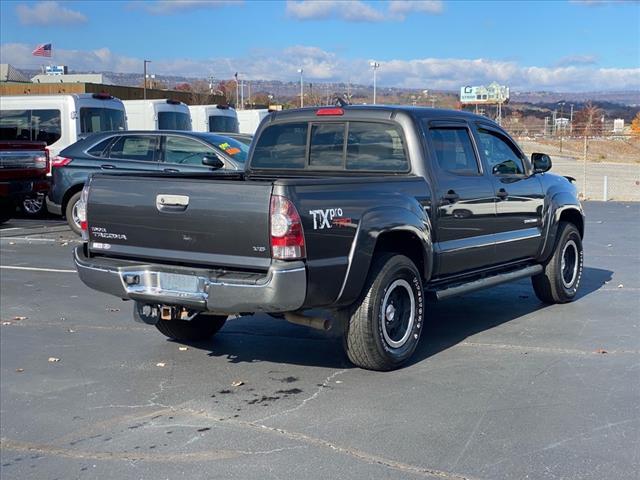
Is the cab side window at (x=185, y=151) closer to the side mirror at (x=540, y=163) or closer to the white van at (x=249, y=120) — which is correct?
the side mirror at (x=540, y=163)

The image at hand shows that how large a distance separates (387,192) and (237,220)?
1.28 metres

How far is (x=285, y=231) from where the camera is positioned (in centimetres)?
550

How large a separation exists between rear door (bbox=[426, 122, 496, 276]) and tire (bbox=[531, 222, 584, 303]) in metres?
1.20

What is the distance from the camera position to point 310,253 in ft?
18.5

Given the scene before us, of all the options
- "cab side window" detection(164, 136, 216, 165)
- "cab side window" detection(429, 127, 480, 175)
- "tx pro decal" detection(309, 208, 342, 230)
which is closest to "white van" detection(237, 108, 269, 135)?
"cab side window" detection(164, 136, 216, 165)

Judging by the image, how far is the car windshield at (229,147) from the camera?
13.6 metres

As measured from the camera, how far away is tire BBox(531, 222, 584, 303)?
8.70 metres

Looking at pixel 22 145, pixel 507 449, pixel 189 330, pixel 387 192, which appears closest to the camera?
pixel 507 449

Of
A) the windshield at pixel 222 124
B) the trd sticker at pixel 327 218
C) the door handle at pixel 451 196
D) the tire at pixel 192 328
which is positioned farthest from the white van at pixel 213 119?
the trd sticker at pixel 327 218

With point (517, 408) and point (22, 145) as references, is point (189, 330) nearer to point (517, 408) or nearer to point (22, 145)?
point (517, 408)

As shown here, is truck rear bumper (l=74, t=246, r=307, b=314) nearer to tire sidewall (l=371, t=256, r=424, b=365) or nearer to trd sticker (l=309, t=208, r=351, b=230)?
trd sticker (l=309, t=208, r=351, b=230)

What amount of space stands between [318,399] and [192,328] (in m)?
1.96

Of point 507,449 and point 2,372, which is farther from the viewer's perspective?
point 2,372

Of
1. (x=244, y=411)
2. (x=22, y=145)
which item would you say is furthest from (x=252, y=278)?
(x=22, y=145)
